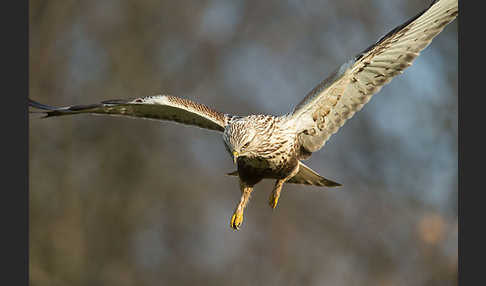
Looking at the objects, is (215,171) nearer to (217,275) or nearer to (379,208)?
(217,275)

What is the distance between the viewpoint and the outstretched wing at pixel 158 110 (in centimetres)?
459

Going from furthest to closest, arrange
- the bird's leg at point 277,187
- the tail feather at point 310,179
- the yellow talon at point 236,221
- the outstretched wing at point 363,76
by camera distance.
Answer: the tail feather at point 310,179 → the bird's leg at point 277,187 → the yellow talon at point 236,221 → the outstretched wing at point 363,76

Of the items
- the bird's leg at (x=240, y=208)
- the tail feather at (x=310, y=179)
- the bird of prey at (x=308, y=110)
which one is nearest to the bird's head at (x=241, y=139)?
the bird of prey at (x=308, y=110)

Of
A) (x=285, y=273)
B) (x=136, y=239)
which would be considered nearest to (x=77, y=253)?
(x=136, y=239)

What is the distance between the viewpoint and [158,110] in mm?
5031

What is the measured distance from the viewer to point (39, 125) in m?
11.1

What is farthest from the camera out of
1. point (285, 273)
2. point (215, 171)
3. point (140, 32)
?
point (140, 32)

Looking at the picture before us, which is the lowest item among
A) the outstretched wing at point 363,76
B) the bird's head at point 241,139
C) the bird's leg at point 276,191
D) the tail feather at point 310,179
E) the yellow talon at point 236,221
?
the yellow talon at point 236,221

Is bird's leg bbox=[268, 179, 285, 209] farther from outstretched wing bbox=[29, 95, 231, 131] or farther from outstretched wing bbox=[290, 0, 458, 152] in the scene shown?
outstretched wing bbox=[29, 95, 231, 131]

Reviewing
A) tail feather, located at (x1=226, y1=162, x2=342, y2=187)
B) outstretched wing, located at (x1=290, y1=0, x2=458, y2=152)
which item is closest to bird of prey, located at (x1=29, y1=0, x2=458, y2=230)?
outstretched wing, located at (x1=290, y1=0, x2=458, y2=152)

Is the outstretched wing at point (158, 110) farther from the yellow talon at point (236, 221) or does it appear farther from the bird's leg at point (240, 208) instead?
the yellow talon at point (236, 221)

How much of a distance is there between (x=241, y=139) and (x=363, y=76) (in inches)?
37.8

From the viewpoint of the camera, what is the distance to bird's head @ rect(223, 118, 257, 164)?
411cm

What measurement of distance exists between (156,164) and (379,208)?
163 inches
